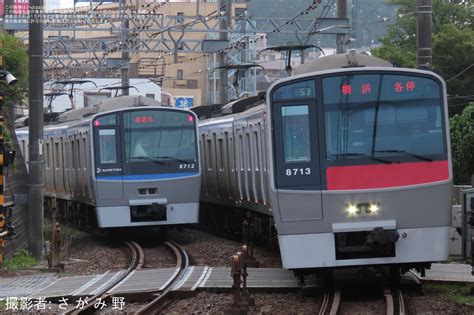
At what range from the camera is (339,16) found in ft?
75.1

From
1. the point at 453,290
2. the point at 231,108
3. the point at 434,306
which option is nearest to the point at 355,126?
the point at 434,306

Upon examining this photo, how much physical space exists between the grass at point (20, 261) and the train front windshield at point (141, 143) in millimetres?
2294

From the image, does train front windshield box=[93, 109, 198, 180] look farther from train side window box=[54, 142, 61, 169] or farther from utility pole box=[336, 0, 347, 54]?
train side window box=[54, 142, 61, 169]

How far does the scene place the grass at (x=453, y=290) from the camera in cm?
1109

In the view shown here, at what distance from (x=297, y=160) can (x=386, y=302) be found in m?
1.89

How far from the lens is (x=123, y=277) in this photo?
553 inches

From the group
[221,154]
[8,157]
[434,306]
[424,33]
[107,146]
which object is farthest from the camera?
[221,154]

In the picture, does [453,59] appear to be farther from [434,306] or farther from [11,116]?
[434,306]

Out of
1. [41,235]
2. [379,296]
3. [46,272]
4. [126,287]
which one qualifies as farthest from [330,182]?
[41,235]

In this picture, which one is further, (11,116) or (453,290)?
(11,116)

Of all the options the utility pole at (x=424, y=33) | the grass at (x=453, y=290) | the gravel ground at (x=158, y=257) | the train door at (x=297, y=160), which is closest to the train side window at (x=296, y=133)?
the train door at (x=297, y=160)

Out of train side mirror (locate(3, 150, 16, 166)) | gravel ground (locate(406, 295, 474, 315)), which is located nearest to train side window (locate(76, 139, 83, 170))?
train side mirror (locate(3, 150, 16, 166))

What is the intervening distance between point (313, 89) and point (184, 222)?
828 centimetres

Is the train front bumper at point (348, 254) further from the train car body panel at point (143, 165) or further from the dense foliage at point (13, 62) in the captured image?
the dense foliage at point (13, 62)
